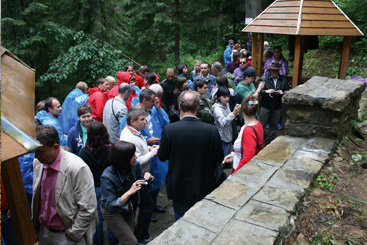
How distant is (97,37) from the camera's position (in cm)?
1309

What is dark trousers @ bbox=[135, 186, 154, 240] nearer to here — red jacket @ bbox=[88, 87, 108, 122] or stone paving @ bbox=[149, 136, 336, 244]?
stone paving @ bbox=[149, 136, 336, 244]

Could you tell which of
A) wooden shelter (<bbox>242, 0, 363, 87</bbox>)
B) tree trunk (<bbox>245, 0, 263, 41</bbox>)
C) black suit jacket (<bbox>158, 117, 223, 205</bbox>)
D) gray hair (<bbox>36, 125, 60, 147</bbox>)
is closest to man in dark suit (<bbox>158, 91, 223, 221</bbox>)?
black suit jacket (<bbox>158, 117, 223, 205</bbox>)

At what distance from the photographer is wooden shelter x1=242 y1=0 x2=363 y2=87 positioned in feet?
22.1

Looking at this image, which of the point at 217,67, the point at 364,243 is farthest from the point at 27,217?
the point at 217,67

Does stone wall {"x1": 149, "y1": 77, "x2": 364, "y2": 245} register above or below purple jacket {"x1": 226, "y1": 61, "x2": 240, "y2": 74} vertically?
above

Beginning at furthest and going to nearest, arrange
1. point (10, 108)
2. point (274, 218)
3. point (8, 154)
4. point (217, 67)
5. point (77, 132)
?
point (217, 67)
point (77, 132)
point (274, 218)
point (10, 108)
point (8, 154)

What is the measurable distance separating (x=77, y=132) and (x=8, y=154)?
3.34m

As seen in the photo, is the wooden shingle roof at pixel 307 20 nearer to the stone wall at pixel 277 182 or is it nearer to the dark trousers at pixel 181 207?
the stone wall at pixel 277 182

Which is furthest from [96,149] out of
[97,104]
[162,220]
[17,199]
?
[97,104]

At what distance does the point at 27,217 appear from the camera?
254 centimetres

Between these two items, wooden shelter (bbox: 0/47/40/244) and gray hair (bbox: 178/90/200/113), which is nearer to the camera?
wooden shelter (bbox: 0/47/40/244)

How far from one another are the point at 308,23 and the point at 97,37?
9132mm

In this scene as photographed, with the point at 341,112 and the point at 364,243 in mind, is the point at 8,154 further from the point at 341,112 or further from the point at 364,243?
the point at 341,112

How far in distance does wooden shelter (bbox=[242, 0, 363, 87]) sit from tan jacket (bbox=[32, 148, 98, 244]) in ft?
18.4
